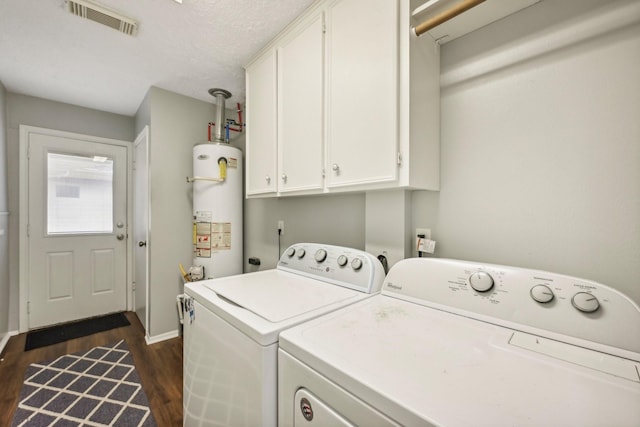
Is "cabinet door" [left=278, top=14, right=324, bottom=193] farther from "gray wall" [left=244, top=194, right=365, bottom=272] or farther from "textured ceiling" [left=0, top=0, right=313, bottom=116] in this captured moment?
"gray wall" [left=244, top=194, right=365, bottom=272]

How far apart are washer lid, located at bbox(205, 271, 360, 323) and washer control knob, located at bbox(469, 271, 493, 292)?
445 millimetres

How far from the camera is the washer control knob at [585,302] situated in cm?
73

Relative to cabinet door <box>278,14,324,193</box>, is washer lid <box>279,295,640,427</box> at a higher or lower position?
lower

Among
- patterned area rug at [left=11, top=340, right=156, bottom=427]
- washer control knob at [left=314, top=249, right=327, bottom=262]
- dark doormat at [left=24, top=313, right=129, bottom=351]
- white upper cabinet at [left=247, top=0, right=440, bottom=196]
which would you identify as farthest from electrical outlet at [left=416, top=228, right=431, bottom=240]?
dark doormat at [left=24, top=313, right=129, bottom=351]

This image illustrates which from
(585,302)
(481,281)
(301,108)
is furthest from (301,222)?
(585,302)

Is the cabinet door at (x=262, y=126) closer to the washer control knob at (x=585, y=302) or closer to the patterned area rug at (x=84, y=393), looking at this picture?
the washer control knob at (x=585, y=302)

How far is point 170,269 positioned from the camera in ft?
8.34

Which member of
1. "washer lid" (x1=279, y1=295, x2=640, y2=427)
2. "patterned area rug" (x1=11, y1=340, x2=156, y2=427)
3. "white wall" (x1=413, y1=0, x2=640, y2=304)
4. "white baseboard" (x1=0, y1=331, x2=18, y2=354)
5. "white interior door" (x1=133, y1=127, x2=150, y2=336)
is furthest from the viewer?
"white interior door" (x1=133, y1=127, x2=150, y2=336)

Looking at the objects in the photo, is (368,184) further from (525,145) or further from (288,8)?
(288,8)

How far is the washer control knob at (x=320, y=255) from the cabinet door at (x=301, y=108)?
1.11ft

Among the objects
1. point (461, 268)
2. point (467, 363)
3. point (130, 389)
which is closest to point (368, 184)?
point (461, 268)

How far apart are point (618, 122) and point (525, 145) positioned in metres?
0.25

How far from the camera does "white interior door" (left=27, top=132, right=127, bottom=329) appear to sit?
271 cm

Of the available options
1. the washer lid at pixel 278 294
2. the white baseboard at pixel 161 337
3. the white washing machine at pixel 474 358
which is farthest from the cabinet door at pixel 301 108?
the white baseboard at pixel 161 337
